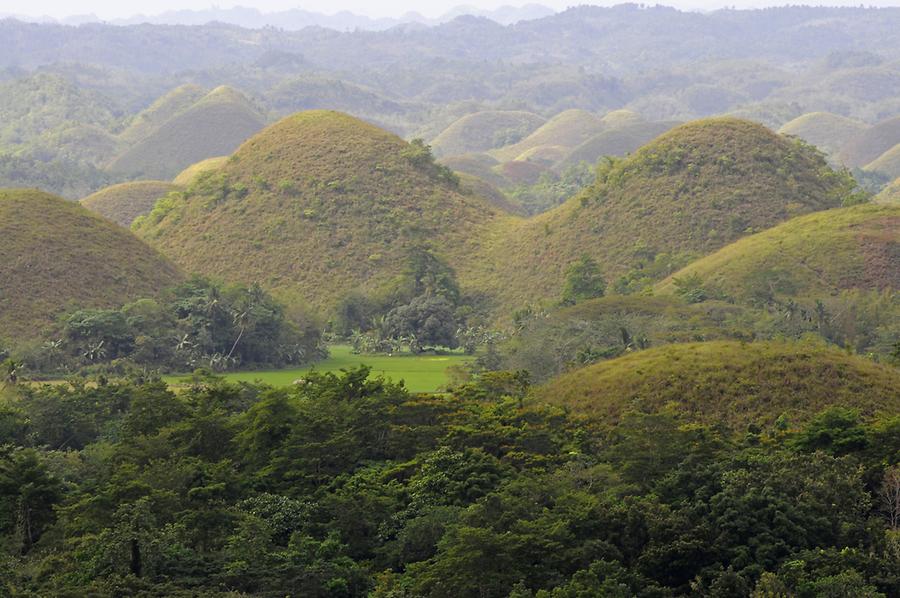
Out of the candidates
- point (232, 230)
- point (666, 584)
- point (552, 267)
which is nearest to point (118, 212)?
point (232, 230)

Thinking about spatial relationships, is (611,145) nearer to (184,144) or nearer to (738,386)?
(184,144)

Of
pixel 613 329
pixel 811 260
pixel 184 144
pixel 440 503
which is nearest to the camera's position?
pixel 440 503

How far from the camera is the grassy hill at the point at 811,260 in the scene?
6850 cm

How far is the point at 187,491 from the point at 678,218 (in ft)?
185

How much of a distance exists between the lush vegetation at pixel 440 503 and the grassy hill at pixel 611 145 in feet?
478

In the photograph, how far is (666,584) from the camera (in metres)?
29.8

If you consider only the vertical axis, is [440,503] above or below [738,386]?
above

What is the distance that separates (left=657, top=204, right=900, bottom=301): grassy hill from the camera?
225ft

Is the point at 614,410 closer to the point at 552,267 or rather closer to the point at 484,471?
the point at 484,471

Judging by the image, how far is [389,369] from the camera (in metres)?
64.4

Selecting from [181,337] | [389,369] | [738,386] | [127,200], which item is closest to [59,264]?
[181,337]

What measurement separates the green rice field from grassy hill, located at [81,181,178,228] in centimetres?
4962

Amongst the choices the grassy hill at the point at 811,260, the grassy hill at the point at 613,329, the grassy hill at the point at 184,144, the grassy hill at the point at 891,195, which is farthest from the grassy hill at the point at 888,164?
the grassy hill at the point at 613,329

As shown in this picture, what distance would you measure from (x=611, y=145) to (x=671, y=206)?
10594 centimetres
